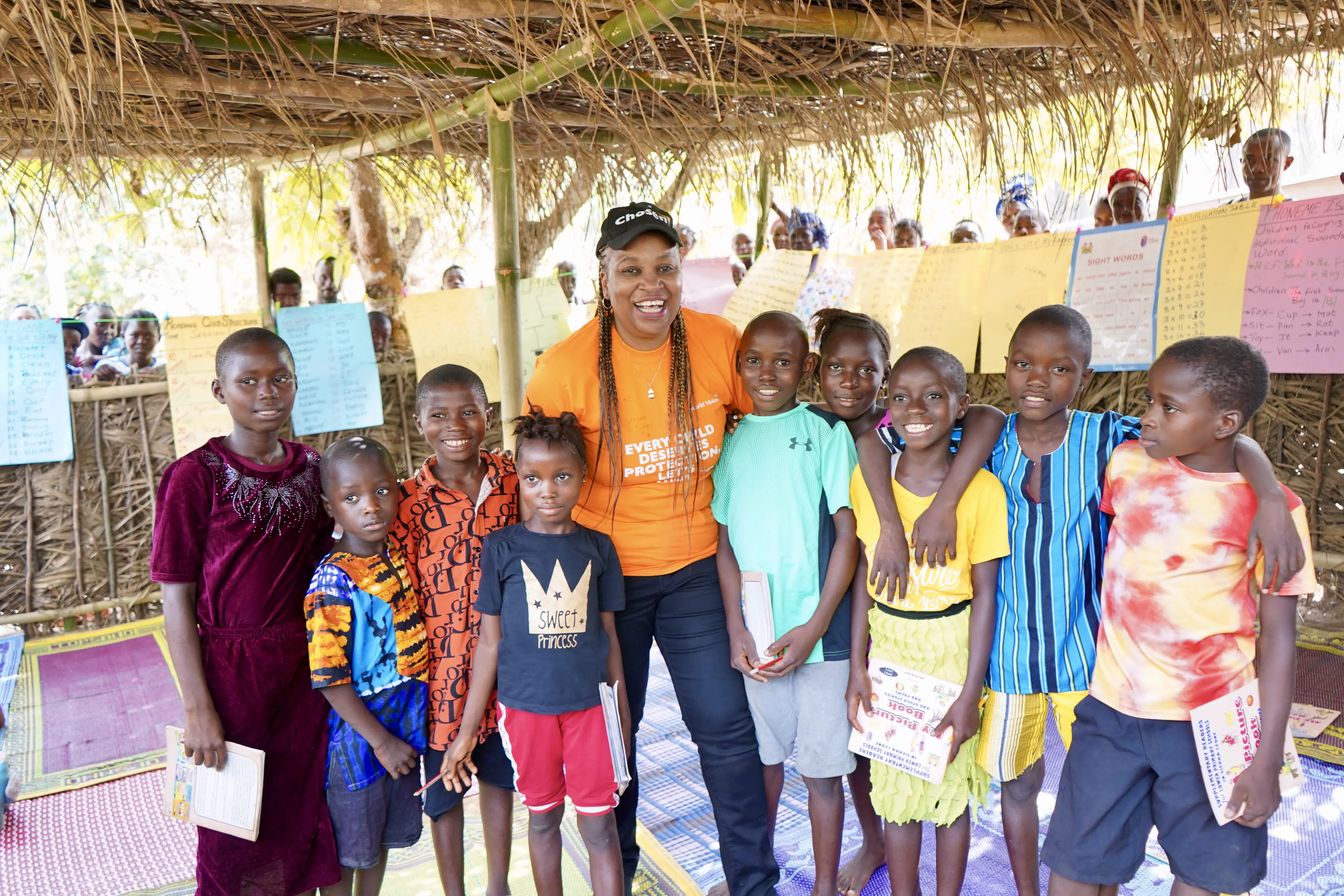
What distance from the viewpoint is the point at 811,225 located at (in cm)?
596

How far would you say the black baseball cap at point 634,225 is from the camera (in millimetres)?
2133

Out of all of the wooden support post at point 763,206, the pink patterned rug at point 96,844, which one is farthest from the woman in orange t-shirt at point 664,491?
the wooden support post at point 763,206

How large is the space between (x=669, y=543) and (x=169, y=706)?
3.01 m

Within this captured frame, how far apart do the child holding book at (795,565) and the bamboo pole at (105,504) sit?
4242mm

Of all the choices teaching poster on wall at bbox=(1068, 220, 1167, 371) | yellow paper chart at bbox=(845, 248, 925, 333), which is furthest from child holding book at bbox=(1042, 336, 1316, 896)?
yellow paper chart at bbox=(845, 248, 925, 333)

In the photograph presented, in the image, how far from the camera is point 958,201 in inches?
189

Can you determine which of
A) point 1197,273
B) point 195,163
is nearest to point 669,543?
point 1197,273

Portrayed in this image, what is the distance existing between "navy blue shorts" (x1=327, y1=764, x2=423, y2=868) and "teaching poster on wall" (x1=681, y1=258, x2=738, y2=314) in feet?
14.3

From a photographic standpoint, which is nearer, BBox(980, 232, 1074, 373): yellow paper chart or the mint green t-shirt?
the mint green t-shirt

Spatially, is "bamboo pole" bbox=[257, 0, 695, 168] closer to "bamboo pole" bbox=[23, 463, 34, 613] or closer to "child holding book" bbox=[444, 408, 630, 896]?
"child holding book" bbox=[444, 408, 630, 896]

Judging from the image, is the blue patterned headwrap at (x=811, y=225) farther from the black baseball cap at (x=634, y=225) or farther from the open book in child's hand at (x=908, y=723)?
the open book in child's hand at (x=908, y=723)

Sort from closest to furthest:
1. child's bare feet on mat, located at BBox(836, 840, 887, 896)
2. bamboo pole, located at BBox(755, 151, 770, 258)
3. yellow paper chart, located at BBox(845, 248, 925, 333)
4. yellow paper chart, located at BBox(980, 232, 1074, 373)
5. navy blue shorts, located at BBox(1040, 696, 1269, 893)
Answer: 1. navy blue shorts, located at BBox(1040, 696, 1269, 893)
2. child's bare feet on mat, located at BBox(836, 840, 887, 896)
3. yellow paper chart, located at BBox(980, 232, 1074, 373)
4. yellow paper chart, located at BBox(845, 248, 925, 333)
5. bamboo pole, located at BBox(755, 151, 770, 258)

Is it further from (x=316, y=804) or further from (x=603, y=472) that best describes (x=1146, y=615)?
(x=316, y=804)

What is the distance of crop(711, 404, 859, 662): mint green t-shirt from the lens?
219 centimetres
